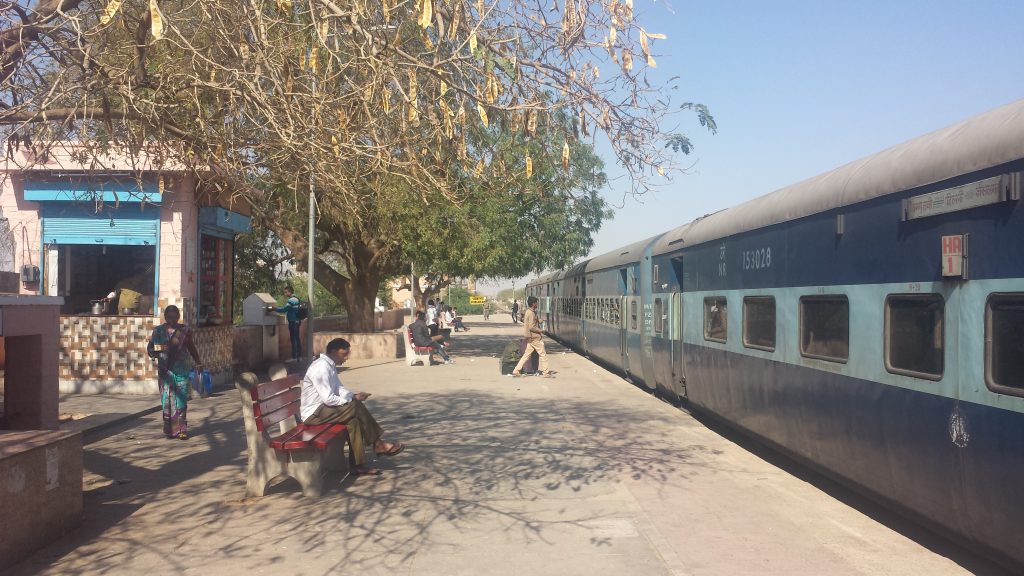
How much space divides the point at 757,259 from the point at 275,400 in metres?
5.25

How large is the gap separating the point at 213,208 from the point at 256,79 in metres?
8.68

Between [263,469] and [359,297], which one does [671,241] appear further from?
[359,297]

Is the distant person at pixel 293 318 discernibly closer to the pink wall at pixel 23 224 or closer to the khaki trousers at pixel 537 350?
the khaki trousers at pixel 537 350

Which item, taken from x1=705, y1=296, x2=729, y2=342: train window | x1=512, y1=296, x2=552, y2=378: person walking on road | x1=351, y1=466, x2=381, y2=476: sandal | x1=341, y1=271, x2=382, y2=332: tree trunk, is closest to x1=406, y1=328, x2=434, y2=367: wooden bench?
x1=512, y1=296, x2=552, y2=378: person walking on road

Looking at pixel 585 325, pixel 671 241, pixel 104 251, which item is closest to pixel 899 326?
pixel 671 241

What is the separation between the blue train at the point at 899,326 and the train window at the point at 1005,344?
1cm

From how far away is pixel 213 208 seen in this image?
→ 16.2 metres

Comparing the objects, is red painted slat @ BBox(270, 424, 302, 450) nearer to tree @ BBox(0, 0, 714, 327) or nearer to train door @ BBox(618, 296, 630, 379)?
tree @ BBox(0, 0, 714, 327)

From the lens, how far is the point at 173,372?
10.0 meters

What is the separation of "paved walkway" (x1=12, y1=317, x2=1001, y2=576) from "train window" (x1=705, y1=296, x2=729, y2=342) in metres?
1.31

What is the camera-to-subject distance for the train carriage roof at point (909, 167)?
4.91 m

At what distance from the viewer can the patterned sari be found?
1005 cm

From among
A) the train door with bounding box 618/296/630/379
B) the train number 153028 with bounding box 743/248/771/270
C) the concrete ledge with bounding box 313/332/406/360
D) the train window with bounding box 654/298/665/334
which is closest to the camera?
the train number 153028 with bounding box 743/248/771/270

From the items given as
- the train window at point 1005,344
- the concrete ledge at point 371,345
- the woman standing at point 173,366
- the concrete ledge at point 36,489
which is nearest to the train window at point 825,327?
the train window at point 1005,344
